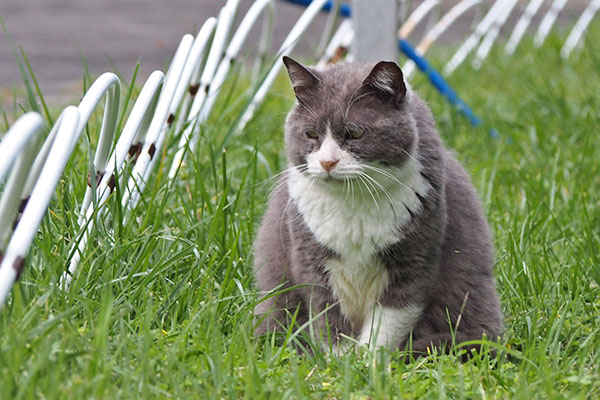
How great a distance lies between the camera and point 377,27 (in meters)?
4.08

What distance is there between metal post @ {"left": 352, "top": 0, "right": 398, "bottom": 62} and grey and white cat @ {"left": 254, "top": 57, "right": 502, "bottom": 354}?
144 cm

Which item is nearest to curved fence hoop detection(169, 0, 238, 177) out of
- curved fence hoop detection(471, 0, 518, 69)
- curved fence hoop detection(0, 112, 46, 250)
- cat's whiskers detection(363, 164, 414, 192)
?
cat's whiskers detection(363, 164, 414, 192)

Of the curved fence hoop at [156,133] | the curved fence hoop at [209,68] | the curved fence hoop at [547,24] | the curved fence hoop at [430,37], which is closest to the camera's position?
the curved fence hoop at [156,133]

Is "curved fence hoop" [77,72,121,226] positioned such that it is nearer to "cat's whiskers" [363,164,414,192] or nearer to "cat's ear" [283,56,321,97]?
"cat's ear" [283,56,321,97]

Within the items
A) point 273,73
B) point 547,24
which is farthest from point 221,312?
point 547,24

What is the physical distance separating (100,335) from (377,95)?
1.08 m

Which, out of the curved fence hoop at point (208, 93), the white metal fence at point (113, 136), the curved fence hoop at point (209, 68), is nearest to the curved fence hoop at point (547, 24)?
the white metal fence at point (113, 136)

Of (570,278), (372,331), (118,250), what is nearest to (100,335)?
(118,250)

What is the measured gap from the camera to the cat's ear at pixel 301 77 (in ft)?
8.45

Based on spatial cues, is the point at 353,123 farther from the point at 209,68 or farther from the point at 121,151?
the point at 209,68

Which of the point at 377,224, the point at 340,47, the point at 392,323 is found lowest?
the point at 392,323

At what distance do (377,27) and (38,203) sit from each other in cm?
257

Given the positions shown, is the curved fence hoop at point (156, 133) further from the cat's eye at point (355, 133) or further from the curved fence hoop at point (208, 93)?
the cat's eye at point (355, 133)

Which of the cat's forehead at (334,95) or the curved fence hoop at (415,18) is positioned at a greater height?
the curved fence hoop at (415,18)
